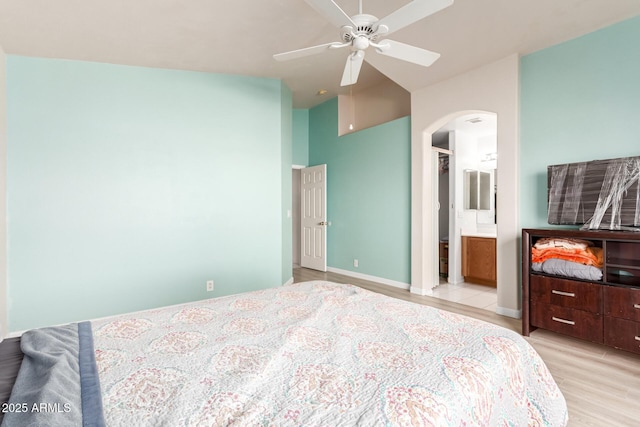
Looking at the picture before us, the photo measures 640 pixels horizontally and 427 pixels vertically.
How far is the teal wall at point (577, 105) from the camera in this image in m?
2.67

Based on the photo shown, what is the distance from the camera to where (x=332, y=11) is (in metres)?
1.73

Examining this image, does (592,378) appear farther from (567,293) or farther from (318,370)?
(318,370)

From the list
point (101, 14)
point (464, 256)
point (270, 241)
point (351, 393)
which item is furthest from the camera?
point (464, 256)

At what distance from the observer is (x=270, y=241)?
4.23m

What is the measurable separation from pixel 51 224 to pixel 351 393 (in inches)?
137

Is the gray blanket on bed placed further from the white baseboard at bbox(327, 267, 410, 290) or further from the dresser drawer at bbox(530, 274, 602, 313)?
the white baseboard at bbox(327, 267, 410, 290)

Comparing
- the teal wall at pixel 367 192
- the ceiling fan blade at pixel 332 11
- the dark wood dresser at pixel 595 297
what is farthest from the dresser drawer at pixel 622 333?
the ceiling fan blade at pixel 332 11

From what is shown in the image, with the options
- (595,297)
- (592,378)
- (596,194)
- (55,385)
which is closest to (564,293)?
(595,297)

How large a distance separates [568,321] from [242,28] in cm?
394

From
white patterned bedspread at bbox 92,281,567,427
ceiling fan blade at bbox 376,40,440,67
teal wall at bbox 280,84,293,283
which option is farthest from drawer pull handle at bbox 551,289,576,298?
teal wall at bbox 280,84,293,283

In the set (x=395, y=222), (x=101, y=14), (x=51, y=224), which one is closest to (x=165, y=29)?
(x=101, y=14)

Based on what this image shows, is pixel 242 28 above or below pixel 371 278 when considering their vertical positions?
above

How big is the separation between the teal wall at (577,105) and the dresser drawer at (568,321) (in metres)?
0.88

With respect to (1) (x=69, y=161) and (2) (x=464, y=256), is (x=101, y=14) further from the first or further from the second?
(2) (x=464, y=256)
